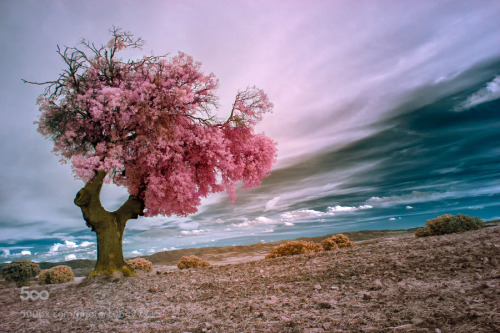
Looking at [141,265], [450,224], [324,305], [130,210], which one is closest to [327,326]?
[324,305]

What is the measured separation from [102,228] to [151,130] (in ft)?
14.6

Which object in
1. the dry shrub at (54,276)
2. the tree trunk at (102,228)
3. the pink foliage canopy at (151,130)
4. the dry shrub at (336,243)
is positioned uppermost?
the pink foliage canopy at (151,130)

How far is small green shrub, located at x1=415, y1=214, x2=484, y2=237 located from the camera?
39.6 ft

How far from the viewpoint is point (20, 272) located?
1627cm

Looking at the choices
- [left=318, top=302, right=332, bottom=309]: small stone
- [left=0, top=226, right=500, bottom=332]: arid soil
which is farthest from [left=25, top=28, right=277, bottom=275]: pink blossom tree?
[left=318, top=302, right=332, bottom=309]: small stone

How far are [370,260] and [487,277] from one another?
2876 millimetres

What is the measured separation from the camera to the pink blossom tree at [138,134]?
34.9 feet

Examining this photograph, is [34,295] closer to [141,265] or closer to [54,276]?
[54,276]

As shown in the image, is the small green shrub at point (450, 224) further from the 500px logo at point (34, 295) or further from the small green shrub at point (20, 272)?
the small green shrub at point (20, 272)

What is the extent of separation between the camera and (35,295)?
30.4 feet

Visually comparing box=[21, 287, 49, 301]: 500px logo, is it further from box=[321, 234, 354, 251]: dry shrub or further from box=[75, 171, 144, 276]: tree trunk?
box=[321, 234, 354, 251]: dry shrub

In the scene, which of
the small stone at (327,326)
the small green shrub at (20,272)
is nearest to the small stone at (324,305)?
the small stone at (327,326)

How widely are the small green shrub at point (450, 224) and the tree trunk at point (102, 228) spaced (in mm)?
12898

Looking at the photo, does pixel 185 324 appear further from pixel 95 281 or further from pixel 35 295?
pixel 35 295
